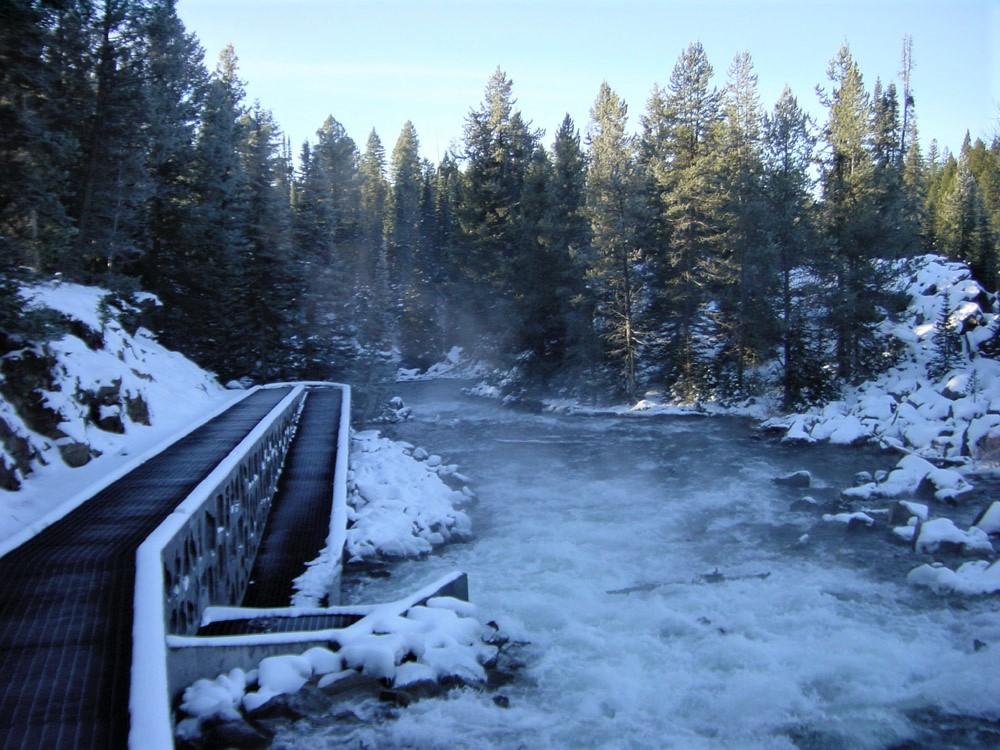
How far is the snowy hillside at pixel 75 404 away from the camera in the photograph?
9805 millimetres

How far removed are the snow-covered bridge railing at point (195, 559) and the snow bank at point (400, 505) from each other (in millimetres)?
1070

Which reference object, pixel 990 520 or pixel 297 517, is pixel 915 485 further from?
pixel 297 517

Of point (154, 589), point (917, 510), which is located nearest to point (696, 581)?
point (917, 510)

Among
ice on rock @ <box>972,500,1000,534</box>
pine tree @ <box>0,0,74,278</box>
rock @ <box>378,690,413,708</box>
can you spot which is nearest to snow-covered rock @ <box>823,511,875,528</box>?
ice on rock @ <box>972,500,1000,534</box>

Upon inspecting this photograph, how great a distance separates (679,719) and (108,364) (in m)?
13.3

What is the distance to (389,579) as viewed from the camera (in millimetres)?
11422

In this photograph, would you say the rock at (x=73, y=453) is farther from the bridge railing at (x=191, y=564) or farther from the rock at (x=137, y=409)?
the rock at (x=137, y=409)

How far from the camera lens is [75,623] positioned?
5.57 metres

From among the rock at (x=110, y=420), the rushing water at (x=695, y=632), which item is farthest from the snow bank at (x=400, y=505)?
the rock at (x=110, y=420)

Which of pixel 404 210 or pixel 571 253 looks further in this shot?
pixel 404 210

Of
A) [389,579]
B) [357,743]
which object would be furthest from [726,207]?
[357,743]

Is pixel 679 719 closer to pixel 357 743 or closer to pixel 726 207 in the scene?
pixel 357 743

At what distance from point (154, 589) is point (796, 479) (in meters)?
15.3

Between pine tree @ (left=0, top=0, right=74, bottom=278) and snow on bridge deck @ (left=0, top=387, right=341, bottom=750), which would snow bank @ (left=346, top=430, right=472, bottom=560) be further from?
pine tree @ (left=0, top=0, right=74, bottom=278)
